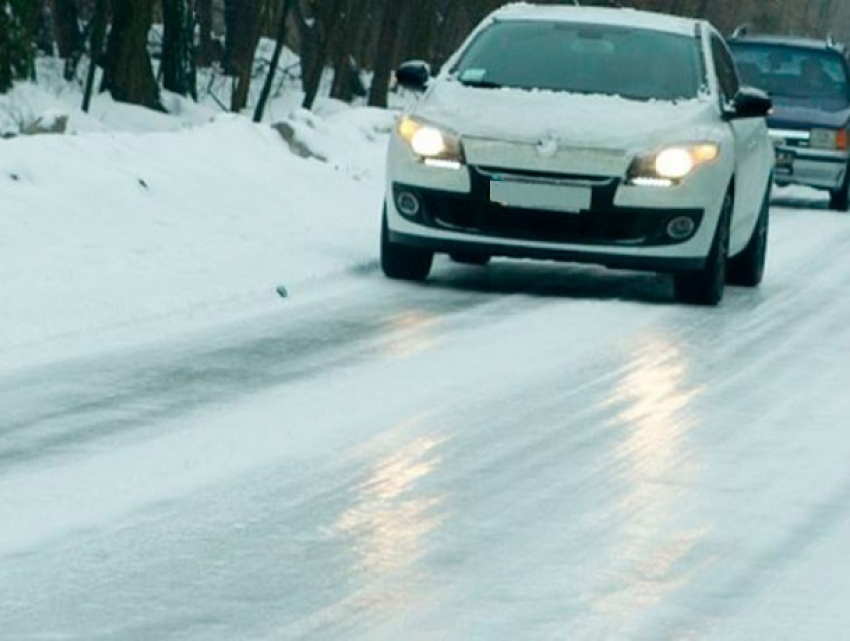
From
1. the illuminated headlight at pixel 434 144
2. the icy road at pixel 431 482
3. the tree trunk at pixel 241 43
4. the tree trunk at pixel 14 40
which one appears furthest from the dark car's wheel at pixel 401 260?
the tree trunk at pixel 241 43

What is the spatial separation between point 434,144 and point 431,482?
6.75 m

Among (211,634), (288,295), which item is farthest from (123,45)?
(211,634)

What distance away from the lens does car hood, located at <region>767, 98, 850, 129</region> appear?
28.3 meters

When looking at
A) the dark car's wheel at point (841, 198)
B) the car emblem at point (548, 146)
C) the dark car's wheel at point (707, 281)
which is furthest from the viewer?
the dark car's wheel at point (841, 198)

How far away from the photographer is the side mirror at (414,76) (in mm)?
16875

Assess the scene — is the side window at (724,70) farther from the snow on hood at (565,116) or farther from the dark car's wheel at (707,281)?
the dark car's wheel at (707,281)

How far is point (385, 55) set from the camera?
39.5 meters

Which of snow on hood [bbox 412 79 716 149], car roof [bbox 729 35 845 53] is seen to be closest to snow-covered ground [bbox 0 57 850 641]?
snow on hood [bbox 412 79 716 149]

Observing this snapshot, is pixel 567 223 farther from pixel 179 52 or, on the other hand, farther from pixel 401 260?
pixel 179 52

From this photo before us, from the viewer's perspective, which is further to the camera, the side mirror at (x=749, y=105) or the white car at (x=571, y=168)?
the side mirror at (x=749, y=105)

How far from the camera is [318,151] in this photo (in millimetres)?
24188

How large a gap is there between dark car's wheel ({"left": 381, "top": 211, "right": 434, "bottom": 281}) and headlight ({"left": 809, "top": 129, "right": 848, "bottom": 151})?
12.3m

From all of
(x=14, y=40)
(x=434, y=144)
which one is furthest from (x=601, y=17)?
(x=14, y=40)

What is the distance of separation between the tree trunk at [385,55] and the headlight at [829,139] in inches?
447
